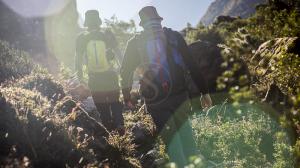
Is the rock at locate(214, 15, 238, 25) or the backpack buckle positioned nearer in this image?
the backpack buckle

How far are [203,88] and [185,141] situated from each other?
852mm

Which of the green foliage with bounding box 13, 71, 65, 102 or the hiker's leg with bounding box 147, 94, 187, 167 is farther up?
the green foliage with bounding box 13, 71, 65, 102

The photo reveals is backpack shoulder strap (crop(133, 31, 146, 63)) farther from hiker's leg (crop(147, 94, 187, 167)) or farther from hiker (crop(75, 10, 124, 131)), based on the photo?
hiker (crop(75, 10, 124, 131))

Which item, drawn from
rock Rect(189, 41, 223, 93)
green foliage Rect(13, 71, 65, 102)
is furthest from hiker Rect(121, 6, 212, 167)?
rock Rect(189, 41, 223, 93)

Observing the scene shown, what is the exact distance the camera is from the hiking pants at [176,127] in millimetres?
5551

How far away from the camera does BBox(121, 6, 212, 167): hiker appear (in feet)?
18.0

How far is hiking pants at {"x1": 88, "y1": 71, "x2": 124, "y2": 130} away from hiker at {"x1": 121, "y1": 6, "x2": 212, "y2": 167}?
248cm

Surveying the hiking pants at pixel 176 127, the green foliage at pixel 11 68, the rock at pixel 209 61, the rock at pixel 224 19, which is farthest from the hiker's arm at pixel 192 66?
the rock at pixel 224 19

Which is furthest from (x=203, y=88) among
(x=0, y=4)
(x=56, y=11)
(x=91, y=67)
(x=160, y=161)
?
(x=56, y=11)

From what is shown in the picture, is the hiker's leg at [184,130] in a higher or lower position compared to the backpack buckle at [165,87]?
lower

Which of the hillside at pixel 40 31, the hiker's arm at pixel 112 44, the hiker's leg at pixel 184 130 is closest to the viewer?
the hiker's leg at pixel 184 130

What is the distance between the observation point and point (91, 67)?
318 inches

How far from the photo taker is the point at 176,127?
5.60 meters

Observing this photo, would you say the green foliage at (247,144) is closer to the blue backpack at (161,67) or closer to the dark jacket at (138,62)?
the dark jacket at (138,62)
